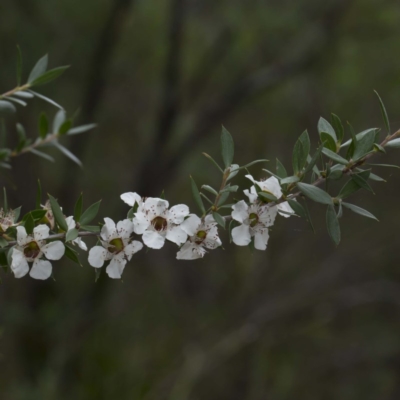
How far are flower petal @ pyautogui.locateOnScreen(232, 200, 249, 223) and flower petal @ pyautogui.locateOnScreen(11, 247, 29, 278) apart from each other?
0.35 metres

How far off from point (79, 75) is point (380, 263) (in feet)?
11.5

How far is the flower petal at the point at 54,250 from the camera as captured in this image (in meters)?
0.93

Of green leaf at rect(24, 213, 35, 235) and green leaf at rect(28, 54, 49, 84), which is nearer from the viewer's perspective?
green leaf at rect(24, 213, 35, 235)

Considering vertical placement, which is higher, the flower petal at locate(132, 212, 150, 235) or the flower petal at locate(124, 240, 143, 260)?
the flower petal at locate(132, 212, 150, 235)

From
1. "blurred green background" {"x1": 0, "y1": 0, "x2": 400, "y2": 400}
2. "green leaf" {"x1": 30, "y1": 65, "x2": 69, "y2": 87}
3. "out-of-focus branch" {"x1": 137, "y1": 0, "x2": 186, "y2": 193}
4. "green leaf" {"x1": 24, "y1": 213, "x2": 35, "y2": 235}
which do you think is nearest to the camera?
"green leaf" {"x1": 24, "y1": 213, "x2": 35, "y2": 235}

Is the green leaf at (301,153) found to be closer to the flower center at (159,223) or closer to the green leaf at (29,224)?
the flower center at (159,223)

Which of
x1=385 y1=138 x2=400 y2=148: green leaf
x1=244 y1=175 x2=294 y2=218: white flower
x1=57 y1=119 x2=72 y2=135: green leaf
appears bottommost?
x1=57 y1=119 x2=72 y2=135: green leaf

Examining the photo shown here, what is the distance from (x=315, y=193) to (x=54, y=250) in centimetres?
44

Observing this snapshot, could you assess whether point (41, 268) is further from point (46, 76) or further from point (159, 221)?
point (46, 76)

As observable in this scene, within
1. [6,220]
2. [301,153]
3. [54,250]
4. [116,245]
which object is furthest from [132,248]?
[301,153]

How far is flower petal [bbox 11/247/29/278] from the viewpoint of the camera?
90 cm

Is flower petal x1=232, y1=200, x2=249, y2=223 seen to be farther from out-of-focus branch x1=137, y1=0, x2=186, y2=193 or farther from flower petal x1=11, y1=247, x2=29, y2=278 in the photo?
out-of-focus branch x1=137, y1=0, x2=186, y2=193

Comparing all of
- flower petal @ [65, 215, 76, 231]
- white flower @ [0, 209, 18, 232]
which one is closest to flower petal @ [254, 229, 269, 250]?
flower petal @ [65, 215, 76, 231]

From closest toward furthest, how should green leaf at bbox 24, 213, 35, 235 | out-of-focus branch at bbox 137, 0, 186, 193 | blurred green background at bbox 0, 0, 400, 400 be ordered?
green leaf at bbox 24, 213, 35, 235
out-of-focus branch at bbox 137, 0, 186, 193
blurred green background at bbox 0, 0, 400, 400
